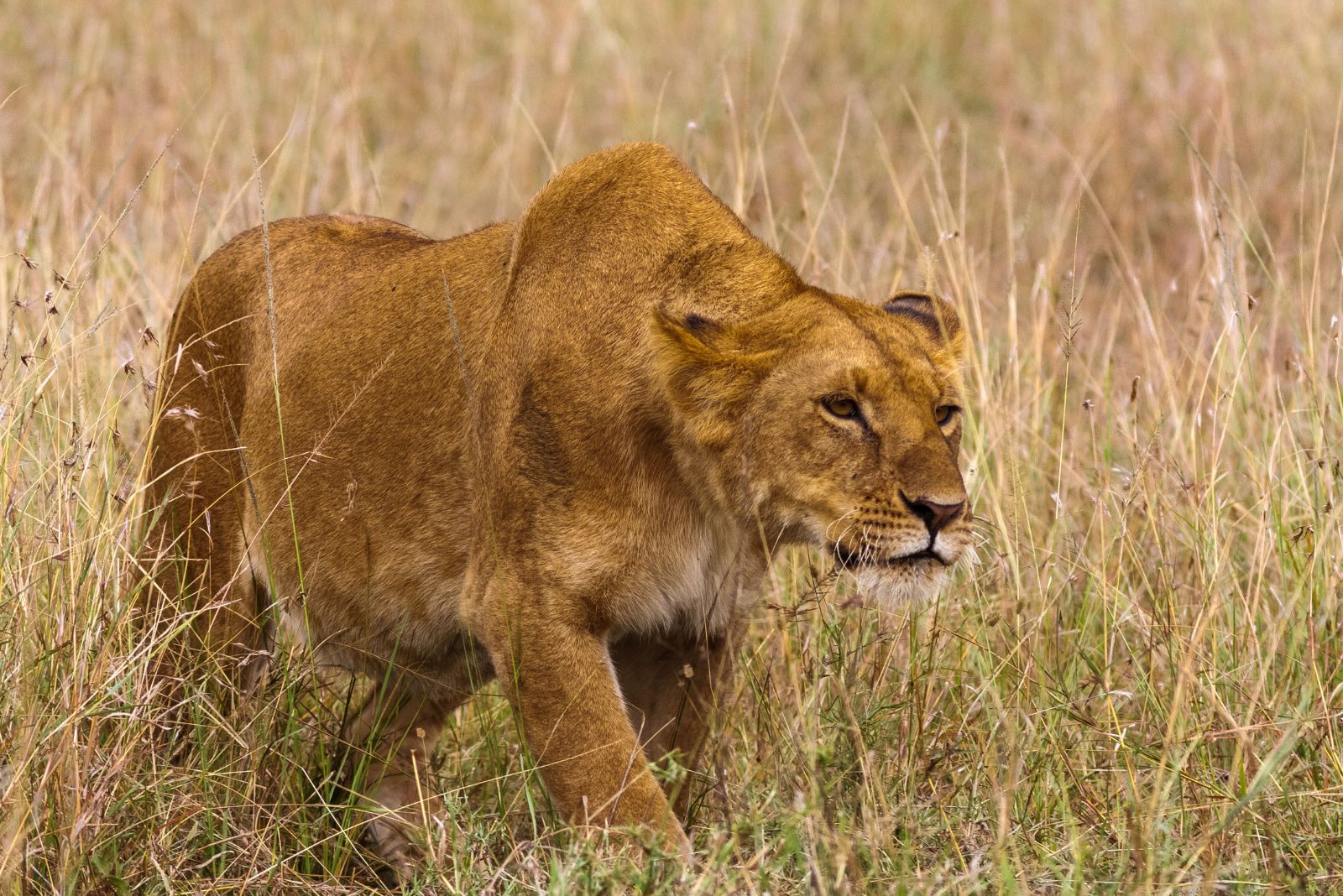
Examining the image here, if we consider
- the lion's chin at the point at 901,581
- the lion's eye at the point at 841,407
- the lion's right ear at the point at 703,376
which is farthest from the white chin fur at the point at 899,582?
the lion's right ear at the point at 703,376

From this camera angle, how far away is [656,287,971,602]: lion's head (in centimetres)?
322

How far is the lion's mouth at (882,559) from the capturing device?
127 inches

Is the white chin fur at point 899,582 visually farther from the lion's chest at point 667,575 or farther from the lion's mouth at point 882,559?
the lion's chest at point 667,575

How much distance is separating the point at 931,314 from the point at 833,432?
25.1 inches

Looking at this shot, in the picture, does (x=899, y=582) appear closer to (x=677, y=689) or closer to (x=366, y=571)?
(x=677, y=689)

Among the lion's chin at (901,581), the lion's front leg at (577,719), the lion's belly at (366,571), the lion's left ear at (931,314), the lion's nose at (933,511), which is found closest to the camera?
the lion's nose at (933,511)

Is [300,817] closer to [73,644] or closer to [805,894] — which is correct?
[73,644]

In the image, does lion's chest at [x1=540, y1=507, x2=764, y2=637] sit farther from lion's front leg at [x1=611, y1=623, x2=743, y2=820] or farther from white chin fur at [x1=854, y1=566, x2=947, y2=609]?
white chin fur at [x1=854, y1=566, x2=947, y2=609]

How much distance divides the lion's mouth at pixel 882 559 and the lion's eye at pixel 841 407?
0.81 ft

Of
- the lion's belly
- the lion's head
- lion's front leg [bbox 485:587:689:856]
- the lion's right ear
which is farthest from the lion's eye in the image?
the lion's belly

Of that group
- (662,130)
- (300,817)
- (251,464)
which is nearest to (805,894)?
(300,817)

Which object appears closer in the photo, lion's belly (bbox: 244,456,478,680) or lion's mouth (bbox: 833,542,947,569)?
lion's mouth (bbox: 833,542,947,569)

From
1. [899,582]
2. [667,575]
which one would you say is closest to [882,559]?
[899,582]

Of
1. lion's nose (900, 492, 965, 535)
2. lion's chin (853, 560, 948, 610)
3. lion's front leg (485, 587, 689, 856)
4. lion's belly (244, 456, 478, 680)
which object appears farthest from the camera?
lion's belly (244, 456, 478, 680)
